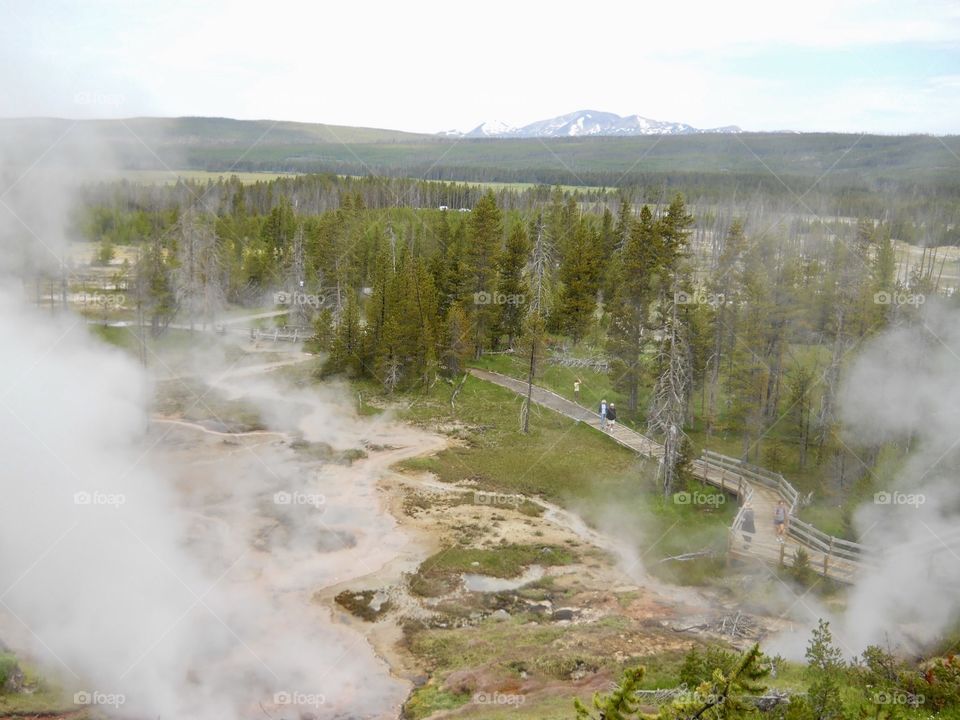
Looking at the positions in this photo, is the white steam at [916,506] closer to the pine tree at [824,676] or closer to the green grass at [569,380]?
the pine tree at [824,676]

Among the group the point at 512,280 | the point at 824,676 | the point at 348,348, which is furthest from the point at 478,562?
the point at 512,280

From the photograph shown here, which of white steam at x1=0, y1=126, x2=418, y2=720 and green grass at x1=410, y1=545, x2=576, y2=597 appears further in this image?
green grass at x1=410, y1=545, x2=576, y2=597

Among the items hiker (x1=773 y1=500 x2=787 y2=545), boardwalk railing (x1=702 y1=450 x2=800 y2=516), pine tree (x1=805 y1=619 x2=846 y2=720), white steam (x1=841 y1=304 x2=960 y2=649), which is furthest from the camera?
boardwalk railing (x1=702 y1=450 x2=800 y2=516)

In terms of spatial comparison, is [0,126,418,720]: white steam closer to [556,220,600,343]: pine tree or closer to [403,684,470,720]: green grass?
[403,684,470,720]: green grass

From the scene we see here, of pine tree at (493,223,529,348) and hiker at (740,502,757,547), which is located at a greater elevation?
pine tree at (493,223,529,348)

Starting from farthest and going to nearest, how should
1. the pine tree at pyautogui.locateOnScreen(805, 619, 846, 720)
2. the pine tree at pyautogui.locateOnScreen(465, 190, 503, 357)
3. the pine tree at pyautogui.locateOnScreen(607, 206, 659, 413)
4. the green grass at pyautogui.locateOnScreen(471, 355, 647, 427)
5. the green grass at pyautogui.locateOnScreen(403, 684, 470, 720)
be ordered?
1. the pine tree at pyautogui.locateOnScreen(465, 190, 503, 357)
2. the green grass at pyautogui.locateOnScreen(471, 355, 647, 427)
3. the pine tree at pyautogui.locateOnScreen(607, 206, 659, 413)
4. the green grass at pyautogui.locateOnScreen(403, 684, 470, 720)
5. the pine tree at pyautogui.locateOnScreen(805, 619, 846, 720)

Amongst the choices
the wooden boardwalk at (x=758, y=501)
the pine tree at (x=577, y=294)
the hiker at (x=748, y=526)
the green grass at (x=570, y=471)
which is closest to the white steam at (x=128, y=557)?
the green grass at (x=570, y=471)

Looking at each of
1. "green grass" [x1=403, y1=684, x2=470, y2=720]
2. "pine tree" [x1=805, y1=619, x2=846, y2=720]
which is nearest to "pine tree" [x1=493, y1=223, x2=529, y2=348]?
"pine tree" [x1=805, y1=619, x2=846, y2=720]
